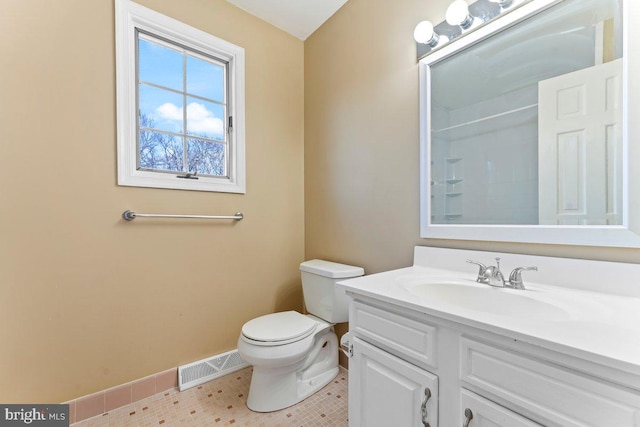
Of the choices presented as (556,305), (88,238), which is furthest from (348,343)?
(88,238)

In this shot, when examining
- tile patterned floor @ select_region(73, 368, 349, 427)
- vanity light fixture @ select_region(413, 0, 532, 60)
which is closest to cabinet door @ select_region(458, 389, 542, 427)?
tile patterned floor @ select_region(73, 368, 349, 427)

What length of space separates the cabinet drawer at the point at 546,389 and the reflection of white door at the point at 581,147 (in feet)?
1.99

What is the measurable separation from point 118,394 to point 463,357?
1687mm

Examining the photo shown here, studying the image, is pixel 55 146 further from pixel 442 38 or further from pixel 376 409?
pixel 442 38

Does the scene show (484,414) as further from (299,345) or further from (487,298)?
(299,345)

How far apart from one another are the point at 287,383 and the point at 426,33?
1.89 m

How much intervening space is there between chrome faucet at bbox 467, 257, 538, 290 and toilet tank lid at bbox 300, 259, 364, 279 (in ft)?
2.31

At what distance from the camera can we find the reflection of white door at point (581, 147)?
0.88 metres

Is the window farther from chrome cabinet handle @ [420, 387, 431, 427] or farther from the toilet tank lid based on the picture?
chrome cabinet handle @ [420, 387, 431, 427]

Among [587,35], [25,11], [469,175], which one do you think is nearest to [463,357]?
[469,175]

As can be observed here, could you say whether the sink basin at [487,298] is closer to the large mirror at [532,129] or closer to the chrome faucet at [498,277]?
the chrome faucet at [498,277]

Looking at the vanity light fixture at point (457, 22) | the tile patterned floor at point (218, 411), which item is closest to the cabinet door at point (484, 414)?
the tile patterned floor at point (218, 411)

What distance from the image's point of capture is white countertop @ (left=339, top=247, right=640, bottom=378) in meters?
0.55

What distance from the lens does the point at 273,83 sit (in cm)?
203
